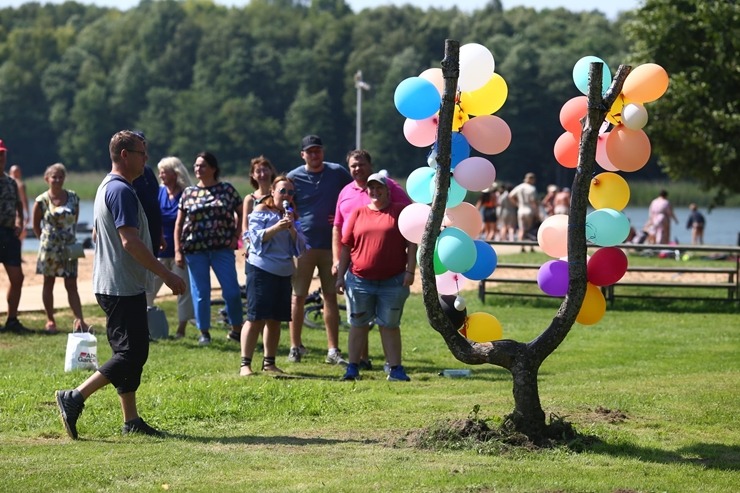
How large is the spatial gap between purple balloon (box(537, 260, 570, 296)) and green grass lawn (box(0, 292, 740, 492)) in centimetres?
91

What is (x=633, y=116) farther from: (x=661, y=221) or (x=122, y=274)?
(x=661, y=221)

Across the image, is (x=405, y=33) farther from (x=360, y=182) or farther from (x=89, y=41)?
(x=360, y=182)

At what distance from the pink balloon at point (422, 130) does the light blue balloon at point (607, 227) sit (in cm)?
121

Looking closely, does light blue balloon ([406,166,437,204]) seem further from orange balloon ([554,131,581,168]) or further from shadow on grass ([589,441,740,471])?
shadow on grass ([589,441,740,471])

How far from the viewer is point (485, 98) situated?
8367 millimetres

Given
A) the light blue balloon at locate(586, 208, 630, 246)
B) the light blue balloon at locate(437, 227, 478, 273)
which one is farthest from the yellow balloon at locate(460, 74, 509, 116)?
the light blue balloon at locate(586, 208, 630, 246)

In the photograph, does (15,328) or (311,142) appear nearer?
(311,142)

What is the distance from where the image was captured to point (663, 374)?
11.0 m

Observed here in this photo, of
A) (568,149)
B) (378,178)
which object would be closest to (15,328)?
(378,178)

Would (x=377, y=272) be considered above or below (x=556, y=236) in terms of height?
below

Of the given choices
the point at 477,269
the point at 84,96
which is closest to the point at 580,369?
the point at 477,269

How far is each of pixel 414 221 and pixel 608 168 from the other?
139 cm

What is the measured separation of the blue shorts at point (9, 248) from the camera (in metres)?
13.4

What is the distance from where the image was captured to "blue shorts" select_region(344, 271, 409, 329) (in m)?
10.5
